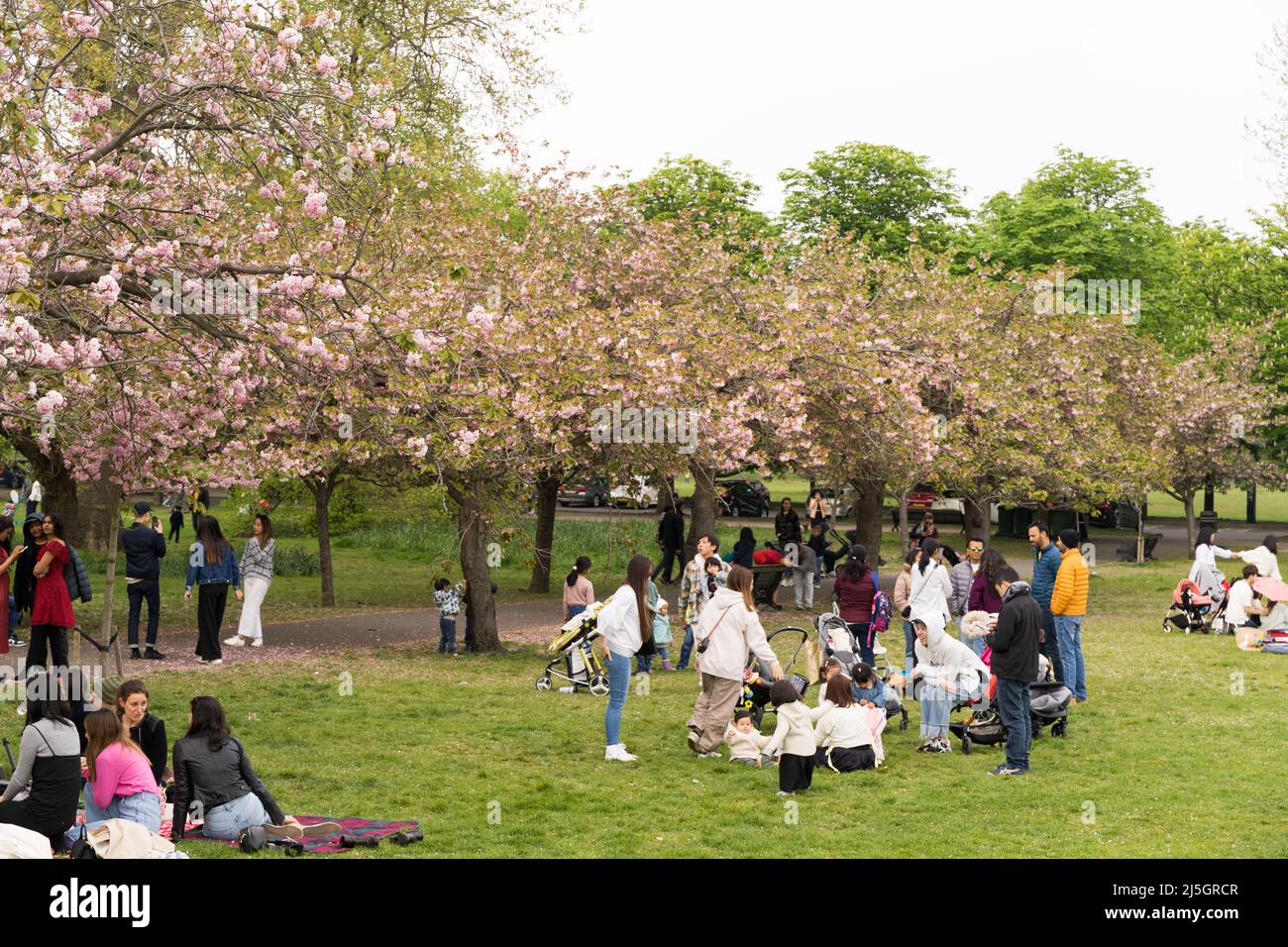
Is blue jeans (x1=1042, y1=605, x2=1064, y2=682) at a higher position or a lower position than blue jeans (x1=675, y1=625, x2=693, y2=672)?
higher

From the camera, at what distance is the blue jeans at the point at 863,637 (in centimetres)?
1622

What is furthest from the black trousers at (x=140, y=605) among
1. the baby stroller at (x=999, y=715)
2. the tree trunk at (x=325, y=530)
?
the baby stroller at (x=999, y=715)

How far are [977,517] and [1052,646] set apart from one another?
13.2 m

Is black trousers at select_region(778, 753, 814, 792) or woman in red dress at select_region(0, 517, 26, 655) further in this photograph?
woman in red dress at select_region(0, 517, 26, 655)

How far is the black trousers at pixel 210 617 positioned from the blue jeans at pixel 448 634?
300 centimetres

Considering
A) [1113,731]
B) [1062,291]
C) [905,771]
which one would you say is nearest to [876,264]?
[1062,291]

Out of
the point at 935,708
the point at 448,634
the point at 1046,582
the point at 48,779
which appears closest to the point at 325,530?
the point at 448,634

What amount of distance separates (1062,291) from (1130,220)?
23869 millimetres

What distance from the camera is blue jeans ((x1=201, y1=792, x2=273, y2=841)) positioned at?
9086mm

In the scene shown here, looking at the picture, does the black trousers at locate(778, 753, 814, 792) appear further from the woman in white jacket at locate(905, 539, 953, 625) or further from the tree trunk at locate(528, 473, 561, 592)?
the tree trunk at locate(528, 473, 561, 592)

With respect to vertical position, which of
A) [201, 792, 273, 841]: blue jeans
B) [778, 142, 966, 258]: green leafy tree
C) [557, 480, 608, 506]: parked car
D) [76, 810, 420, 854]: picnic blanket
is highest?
[778, 142, 966, 258]: green leafy tree

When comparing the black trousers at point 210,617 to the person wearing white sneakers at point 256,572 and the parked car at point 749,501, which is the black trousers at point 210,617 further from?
the parked car at point 749,501

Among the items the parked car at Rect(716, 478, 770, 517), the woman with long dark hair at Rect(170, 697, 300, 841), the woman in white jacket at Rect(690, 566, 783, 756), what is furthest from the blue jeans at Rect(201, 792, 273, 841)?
the parked car at Rect(716, 478, 770, 517)

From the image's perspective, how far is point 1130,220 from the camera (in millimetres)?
52156
